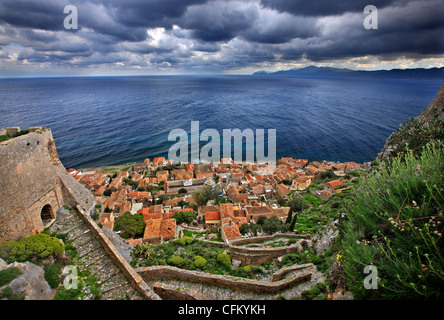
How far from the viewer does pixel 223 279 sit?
10.2 meters

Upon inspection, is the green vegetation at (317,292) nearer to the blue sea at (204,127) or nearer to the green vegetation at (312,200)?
the green vegetation at (312,200)

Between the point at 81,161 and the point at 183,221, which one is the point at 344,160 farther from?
the point at 81,161

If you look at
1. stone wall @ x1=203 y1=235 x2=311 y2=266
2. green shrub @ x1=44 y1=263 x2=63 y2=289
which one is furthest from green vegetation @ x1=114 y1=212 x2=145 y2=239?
green shrub @ x1=44 y1=263 x2=63 y2=289

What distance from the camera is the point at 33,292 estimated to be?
703 cm

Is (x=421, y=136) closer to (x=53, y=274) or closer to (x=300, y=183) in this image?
(x=53, y=274)

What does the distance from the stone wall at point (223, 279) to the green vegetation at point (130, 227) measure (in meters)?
11.8

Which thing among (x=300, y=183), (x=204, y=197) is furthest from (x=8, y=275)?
(x=300, y=183)

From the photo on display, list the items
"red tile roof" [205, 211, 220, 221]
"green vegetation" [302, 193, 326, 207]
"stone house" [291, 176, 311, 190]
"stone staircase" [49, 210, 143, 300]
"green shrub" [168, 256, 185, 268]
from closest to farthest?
"stone staircase" [49, 210, 143, 300] < "green shrub" [168, 256, 185, 268] < "red tile roof" [205, 211, 220, 221] < "green vegetation" [302, 193, 326, 207] < "stone house" [291, 176, 311, 190]

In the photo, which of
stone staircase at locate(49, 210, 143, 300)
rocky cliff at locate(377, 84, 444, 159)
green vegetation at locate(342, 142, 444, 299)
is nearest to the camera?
green vegetation at locate(342, 142, 444, 299)

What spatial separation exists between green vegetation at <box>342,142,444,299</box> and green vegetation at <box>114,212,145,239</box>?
19.7m

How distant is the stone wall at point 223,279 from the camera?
10.1 m

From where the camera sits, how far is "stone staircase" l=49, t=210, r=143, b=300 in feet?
27.2

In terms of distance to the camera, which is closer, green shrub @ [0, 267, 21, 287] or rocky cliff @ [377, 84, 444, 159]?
green shrub @ [0, 267, 21, 287]

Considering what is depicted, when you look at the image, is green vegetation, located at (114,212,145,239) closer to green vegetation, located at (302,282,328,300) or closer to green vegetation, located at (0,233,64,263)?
green vegetation, located at (0,233,64,263)
